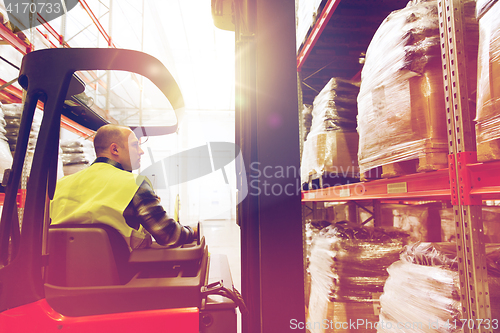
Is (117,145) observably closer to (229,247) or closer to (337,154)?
(337,154)

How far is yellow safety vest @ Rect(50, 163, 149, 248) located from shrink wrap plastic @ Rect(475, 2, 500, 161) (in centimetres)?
166

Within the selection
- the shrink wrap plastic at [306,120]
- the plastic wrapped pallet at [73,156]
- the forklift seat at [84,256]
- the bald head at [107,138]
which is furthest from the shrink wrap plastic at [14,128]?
the shrink wrap plastic at [306,120]

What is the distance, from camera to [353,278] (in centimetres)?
213

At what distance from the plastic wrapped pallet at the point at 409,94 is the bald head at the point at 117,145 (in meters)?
1.68

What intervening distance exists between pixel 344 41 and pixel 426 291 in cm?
270

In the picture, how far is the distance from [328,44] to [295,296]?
280 cm

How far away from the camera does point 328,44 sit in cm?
309

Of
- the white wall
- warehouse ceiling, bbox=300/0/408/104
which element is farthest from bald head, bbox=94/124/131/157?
the white wall

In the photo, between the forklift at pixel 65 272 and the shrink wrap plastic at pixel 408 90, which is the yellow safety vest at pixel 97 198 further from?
the shrink wrap plastic at pixel 408 90

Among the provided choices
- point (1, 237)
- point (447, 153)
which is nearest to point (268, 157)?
point (447, 153)

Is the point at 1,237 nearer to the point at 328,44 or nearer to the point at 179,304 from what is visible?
the point at 179,304

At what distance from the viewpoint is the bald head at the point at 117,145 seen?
1838 mm

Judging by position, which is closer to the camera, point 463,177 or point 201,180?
point 463,177

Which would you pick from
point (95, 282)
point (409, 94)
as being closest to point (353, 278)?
point (409, 94)
